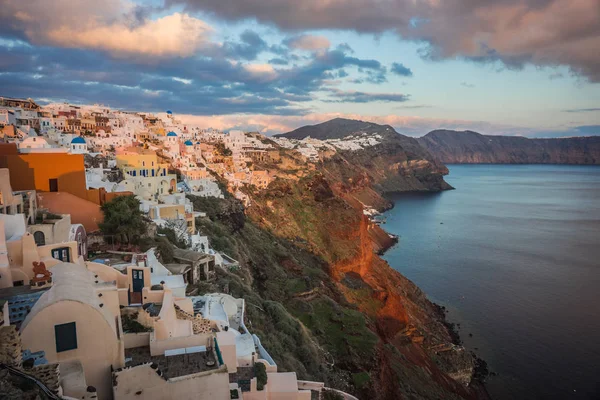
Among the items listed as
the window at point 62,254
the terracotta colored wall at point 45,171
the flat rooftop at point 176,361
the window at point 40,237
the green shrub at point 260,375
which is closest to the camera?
the flat rooftop at point 176,361

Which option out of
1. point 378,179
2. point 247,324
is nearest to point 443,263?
point 247,324

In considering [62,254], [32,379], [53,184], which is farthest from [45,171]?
[32,379]

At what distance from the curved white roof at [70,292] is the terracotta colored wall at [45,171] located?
9.82 m

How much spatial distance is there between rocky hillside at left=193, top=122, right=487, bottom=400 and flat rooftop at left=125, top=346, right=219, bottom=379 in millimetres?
7461

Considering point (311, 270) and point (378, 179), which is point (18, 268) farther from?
point (378, 179)

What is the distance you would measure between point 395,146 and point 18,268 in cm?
15690

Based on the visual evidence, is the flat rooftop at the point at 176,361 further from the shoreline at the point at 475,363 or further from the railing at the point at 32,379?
the shoreline at the point at 475,363

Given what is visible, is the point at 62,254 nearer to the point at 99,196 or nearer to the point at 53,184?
the point at 53,184

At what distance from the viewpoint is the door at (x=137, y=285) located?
12250 mm

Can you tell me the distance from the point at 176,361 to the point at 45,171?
13.4m

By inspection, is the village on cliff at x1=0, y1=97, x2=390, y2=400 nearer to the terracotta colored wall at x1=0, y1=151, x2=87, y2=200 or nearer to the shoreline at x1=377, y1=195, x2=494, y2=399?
the terracotta colored wall at x1=0, y1=151, x2=87, y2=200

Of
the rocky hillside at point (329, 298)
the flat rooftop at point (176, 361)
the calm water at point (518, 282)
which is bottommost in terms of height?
the calm water at point (518, 282)

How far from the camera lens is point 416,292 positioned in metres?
42.8

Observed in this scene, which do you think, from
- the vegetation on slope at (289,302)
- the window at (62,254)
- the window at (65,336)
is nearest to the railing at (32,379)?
the window at (65,336)
